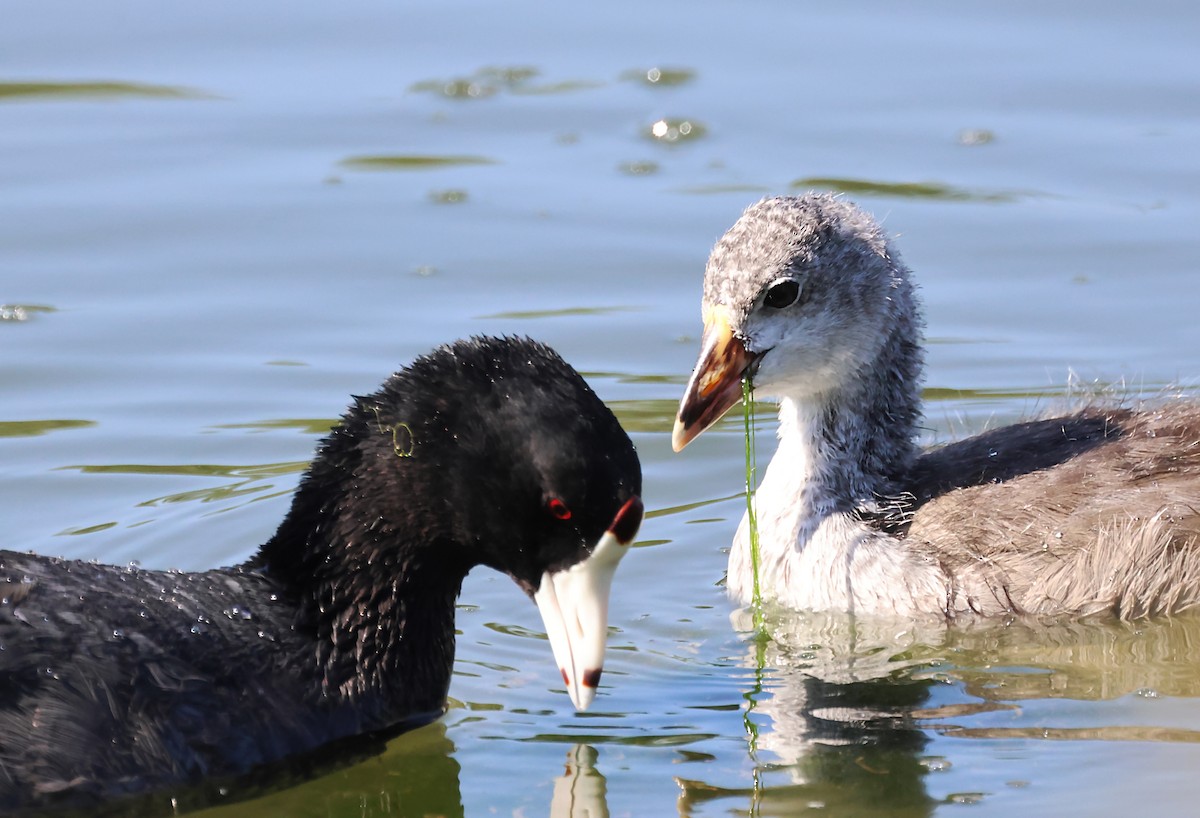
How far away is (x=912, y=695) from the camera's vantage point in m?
7.64

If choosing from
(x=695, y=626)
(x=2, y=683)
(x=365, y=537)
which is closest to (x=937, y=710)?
(x=695, y=626)

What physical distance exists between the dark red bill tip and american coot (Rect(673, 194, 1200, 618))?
5.59 feet

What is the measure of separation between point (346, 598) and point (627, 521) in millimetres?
1130

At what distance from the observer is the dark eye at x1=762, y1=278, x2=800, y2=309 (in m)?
8.47

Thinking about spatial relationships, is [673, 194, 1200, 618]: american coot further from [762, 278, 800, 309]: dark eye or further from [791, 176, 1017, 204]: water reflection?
[791, 176, 1017, 204]: water reflection

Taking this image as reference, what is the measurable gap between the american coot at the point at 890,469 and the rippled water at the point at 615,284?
0.20m

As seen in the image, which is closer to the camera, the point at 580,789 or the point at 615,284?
the point at 580,789

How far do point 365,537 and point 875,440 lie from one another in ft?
8.85

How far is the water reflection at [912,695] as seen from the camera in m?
6.87

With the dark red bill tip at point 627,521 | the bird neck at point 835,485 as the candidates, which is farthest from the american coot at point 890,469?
the dark red bill tip at point 627,521

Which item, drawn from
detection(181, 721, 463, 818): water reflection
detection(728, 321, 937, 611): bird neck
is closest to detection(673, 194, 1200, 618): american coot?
detection(728, 321, 937, 611): bird neck

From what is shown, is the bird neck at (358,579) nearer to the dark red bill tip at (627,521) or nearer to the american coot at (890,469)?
the dark red bill tip at (627,521)

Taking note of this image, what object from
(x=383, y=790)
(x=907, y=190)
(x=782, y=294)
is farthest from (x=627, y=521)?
(x=907, y=190)

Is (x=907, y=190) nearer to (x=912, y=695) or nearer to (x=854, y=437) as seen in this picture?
(x=854, y=437)
